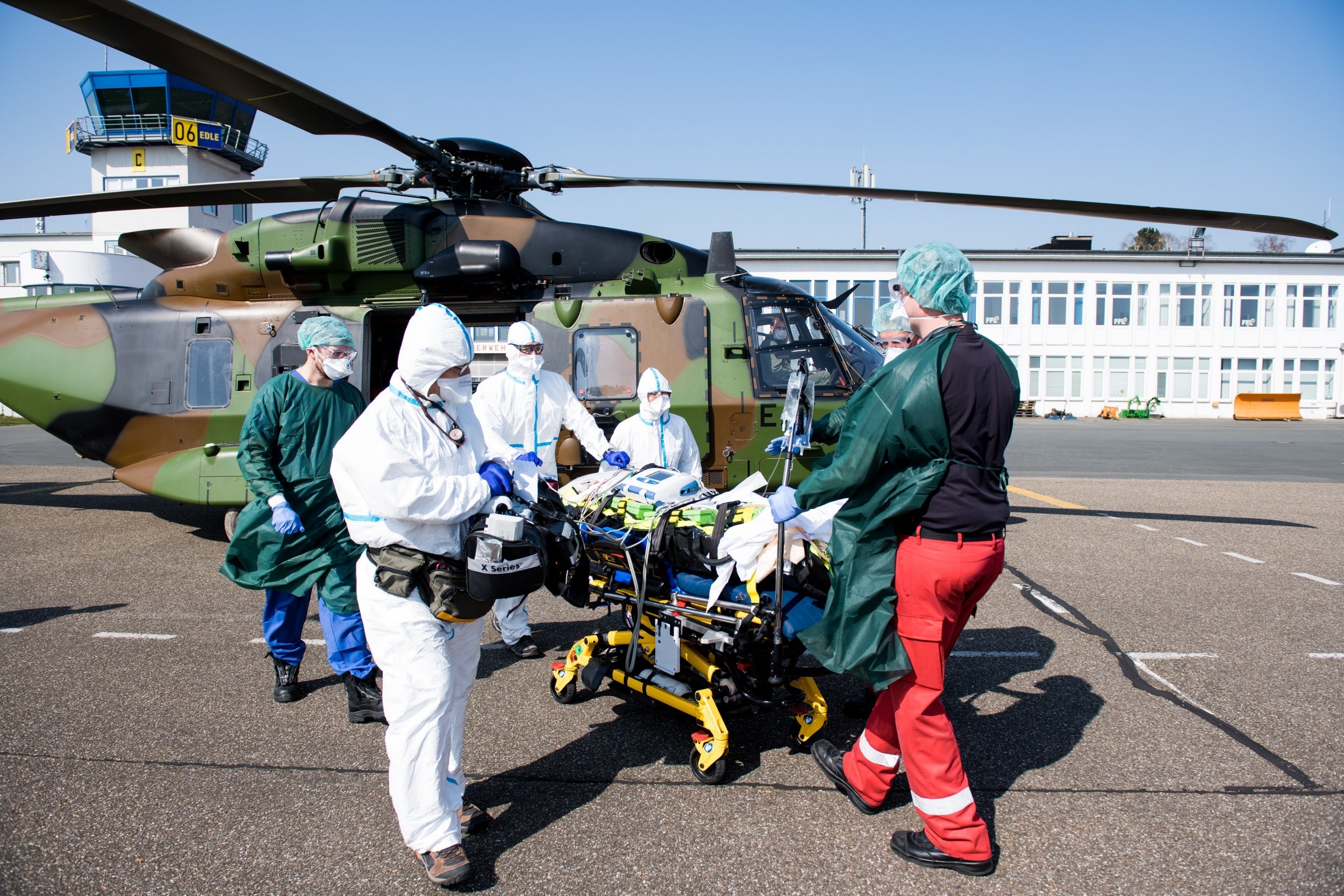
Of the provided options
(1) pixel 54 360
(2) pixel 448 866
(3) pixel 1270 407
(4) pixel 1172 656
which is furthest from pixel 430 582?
(3) pixel 1270 407

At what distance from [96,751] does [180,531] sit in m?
5.84

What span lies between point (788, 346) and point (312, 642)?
4445mm

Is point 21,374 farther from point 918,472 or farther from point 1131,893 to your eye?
point 1131,893

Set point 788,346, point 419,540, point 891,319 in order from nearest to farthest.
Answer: point 419,540, point 891,319, point 788,346

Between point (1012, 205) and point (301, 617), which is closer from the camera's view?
point (301, 617)

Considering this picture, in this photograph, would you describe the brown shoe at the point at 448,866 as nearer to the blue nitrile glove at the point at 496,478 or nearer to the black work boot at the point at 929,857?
the blue nitrile glove at the point at 496,478

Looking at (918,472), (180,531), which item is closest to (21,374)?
(180,531)

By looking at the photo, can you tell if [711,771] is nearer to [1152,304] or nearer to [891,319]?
[891,319]

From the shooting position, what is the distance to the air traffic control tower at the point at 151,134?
3422 centimetres

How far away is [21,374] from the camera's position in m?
8.15

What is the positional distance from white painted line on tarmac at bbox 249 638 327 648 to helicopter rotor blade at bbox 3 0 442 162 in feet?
11.2

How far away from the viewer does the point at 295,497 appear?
4.24 meters

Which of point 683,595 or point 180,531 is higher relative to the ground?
point 683,595

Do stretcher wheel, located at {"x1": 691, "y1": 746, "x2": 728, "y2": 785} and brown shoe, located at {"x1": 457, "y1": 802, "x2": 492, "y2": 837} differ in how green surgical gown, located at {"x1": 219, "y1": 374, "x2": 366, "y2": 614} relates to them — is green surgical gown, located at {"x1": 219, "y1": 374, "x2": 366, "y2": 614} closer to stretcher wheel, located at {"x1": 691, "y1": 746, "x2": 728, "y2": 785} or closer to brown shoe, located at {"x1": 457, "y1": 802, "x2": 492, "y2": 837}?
brown shoe, located at {"x1": 457, "y1": 802, "x2": 492, "y2": 837}
